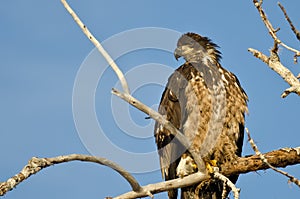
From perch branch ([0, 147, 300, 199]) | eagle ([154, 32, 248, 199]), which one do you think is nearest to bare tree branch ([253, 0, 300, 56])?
perch branch ([0, 147, 300, 199])

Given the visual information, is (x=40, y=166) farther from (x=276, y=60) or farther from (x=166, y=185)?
(x=276, y=60)

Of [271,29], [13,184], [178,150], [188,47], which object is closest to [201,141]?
[178,150]

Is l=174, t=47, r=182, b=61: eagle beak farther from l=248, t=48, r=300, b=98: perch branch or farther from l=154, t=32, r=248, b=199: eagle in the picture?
l=248, t=48, r=300, b=98: perch branch

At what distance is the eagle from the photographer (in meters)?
7.66

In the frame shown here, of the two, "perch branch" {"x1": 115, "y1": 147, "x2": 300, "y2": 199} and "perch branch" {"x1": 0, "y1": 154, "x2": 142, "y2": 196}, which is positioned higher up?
"perch branch" {"x1": 0, "y1": 154, "x2": 142, "y2": 196}

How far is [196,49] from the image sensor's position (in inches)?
348

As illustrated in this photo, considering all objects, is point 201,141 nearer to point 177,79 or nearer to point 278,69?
point 177,79

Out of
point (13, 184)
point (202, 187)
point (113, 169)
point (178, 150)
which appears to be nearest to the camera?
point (13, 184)

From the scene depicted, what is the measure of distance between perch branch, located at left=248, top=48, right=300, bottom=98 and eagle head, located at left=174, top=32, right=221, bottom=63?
8.45ft

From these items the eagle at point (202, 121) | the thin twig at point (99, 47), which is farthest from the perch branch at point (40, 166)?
the eagle at point (202, 121)

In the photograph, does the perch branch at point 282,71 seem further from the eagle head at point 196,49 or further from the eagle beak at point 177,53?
the eagle beak at point 177,53

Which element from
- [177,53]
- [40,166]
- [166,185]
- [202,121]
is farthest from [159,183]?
[177,53]

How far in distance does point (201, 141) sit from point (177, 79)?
906 millimetres

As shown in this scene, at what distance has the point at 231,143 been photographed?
7.84 metres
